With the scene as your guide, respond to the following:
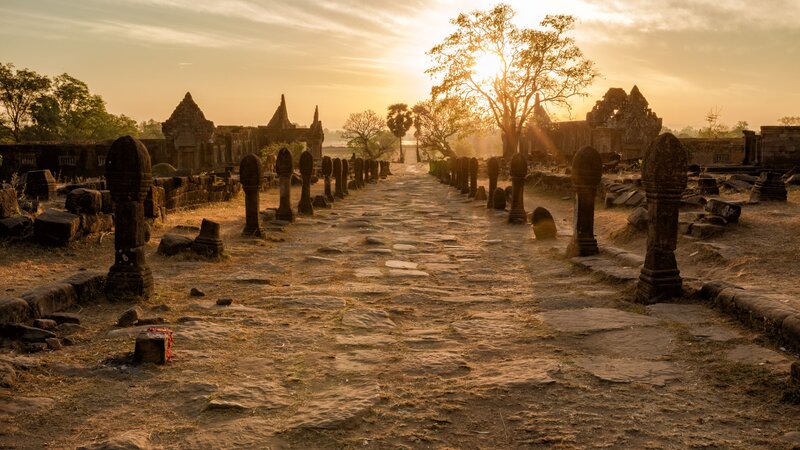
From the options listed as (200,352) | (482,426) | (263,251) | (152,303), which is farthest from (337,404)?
(263,251)

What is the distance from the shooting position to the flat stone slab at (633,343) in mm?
4184

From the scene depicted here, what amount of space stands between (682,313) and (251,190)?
759 cm

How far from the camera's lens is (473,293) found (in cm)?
643

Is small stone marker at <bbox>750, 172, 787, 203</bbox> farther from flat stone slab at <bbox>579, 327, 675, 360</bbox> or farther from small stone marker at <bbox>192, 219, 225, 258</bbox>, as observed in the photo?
small stone marker at <bbox>192, 219, 225, 258</bbox>

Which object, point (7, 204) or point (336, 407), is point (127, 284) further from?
point (7, 204)

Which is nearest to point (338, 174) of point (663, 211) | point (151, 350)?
point (663, 211)

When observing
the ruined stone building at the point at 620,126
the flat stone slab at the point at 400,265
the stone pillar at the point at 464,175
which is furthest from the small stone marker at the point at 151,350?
the ruined stone building at the point at 620,126

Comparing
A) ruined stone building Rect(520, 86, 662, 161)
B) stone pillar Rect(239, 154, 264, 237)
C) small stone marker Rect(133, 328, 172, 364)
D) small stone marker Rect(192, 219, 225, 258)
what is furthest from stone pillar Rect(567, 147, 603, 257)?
ruined stone building Rect(520, 86, 662, 161)

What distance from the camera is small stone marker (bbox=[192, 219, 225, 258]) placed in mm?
8172

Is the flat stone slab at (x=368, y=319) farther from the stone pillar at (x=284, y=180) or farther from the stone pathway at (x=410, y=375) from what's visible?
the stone pillar at (x=284, y=180)

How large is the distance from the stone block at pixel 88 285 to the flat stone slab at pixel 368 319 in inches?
99.9

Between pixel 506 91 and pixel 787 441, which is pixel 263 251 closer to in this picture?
pixel 787 441

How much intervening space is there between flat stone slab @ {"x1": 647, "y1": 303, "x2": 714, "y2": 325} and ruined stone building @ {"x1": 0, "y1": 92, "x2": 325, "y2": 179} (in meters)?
24.8

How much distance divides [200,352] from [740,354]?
3.83m
